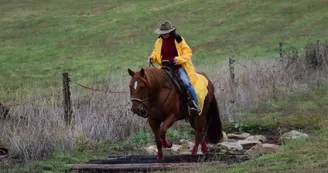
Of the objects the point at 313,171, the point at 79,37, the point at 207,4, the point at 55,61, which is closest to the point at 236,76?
the point at 313,171

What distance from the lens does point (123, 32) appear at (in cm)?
4303

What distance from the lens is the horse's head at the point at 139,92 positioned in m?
11.1

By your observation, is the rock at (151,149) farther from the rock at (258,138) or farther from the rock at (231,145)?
the rock at (258,138)

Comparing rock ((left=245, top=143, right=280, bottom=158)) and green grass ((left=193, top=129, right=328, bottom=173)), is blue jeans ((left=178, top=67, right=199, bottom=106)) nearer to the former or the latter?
rock ((left=245, top=143, right=280, bottom=158))

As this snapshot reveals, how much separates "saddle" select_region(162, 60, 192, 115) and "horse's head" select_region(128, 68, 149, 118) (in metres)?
0.99

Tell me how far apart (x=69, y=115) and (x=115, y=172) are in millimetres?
3783

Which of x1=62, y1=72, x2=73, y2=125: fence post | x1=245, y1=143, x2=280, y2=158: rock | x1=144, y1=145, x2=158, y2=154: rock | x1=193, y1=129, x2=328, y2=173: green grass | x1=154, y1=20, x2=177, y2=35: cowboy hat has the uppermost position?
x1=154, y1=20, x2=177, y2=35: cowboy hat

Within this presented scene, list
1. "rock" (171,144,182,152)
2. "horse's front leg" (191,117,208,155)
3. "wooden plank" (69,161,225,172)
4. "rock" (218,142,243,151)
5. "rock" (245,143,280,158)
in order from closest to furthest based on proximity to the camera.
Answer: "wooden plank" (69,161,225,172), "rock" (245,143,280,158), "horse's front leg" (191,117,208,155), "rock" (218,142,243,151), "rock" (171,144,182,152)

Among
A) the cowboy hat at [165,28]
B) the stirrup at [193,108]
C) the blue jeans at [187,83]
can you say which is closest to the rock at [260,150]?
the stirrup at [193,108]

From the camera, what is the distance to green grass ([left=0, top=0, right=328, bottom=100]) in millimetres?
32938

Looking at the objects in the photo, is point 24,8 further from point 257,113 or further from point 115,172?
point 115,172

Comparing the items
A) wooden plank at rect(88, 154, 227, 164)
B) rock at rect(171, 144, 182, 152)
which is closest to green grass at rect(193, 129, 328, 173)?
wooden plank at rect(88, 154, 227, 164)

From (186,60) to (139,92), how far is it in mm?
1439

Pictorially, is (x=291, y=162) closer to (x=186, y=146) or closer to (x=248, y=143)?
(x=248, y=143)
